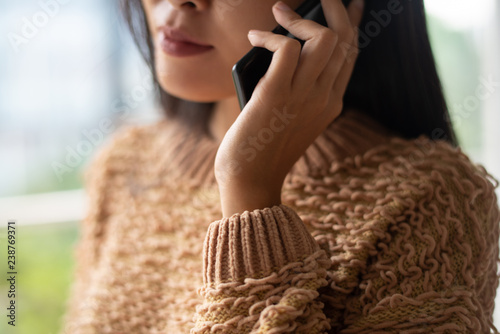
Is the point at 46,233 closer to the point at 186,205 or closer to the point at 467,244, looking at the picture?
the point at 186,205

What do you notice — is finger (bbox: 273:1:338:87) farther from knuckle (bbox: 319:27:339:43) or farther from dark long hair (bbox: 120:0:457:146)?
dark long hair (bbox: 120:0:457:146)

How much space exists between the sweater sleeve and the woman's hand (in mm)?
34

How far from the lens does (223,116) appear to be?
0.92 meters

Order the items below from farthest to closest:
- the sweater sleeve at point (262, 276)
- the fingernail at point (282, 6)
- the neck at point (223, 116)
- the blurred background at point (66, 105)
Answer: the blurred background at point (66, 105) < the neck at point (223, 116) < the fingernail at point (282, 6) < the sweater sleeve at point (262, 276)

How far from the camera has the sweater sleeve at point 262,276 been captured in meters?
0.57

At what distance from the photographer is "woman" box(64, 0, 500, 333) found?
60 centimetres

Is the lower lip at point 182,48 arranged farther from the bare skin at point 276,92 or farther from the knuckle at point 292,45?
the knuckle at point 292,45

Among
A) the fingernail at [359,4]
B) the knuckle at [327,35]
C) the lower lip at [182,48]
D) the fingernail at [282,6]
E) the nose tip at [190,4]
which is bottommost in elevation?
the lower lip at [182,48]

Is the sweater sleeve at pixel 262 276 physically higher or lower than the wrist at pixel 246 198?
lower

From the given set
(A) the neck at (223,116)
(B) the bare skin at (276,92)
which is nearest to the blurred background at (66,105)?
(A) the neck at (223,116)

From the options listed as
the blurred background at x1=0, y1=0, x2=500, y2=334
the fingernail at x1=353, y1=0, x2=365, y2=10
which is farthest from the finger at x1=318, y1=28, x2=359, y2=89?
the blurred background at x1=0, y1=0, x2=500, y2=334

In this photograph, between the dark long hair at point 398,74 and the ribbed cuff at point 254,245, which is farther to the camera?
the dark long hair at point 398,74

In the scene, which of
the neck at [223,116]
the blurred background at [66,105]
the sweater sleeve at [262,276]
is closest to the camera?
the sweater sleeve at [262,276]

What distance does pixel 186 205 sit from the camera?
0.87 m
